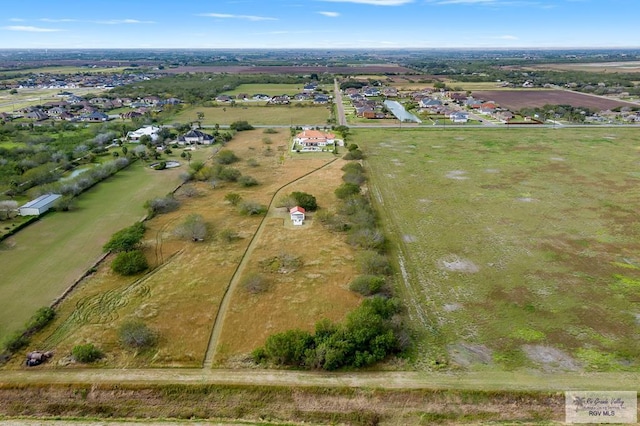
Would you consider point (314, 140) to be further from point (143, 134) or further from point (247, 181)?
point (143, 134)

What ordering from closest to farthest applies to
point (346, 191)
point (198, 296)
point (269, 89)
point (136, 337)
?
point (136, 337) → point (198, 296) → point (346, 191) → point (269, 89)

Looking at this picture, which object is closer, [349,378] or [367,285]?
[349,378]

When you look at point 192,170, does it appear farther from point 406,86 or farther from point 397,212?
point 406,86

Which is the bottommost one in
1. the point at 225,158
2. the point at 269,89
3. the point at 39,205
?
the point at 39,205

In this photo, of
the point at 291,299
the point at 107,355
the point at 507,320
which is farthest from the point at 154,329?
the point at 507,320

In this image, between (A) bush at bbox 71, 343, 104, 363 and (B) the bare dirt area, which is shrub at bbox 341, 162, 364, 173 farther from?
(B) the bare dirt area

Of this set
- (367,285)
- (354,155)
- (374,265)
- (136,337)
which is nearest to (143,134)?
(354,155)

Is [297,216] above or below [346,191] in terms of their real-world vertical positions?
below
